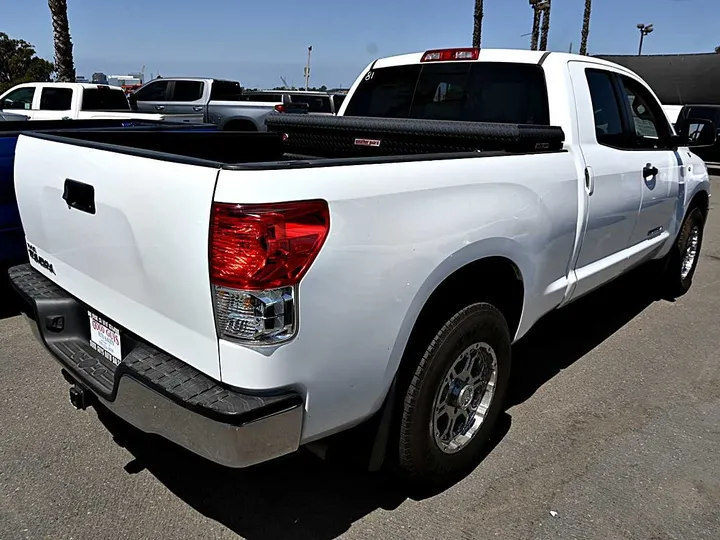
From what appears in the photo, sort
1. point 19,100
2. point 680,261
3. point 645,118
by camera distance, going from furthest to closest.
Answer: point 19,100 → point 680,261 → point 645,118

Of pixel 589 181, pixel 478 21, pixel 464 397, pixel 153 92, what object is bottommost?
pixel 464 397

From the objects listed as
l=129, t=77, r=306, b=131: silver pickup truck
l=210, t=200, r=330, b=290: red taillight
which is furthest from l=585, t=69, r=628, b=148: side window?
l=129, t=77, r=306, b=131: silver pickup truck

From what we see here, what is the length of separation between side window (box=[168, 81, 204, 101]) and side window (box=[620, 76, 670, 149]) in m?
13.0

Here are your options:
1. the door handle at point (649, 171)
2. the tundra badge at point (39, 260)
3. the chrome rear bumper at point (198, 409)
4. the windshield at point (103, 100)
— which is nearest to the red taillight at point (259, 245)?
the chrome rear bumper at point (198, 409)

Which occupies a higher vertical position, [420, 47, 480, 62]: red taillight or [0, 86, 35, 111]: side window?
[420, 47, 480, 62]: red taillight

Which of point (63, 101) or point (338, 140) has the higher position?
point (338, 140)

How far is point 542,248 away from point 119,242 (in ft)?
6.34

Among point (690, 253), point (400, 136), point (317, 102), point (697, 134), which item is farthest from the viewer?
point (317, 102)

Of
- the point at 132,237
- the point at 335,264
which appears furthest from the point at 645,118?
the point at 132,237

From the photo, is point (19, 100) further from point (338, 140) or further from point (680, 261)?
point (680, 261)

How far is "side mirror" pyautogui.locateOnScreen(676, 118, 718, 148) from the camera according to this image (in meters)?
4.84

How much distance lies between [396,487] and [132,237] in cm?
160

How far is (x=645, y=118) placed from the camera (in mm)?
4742

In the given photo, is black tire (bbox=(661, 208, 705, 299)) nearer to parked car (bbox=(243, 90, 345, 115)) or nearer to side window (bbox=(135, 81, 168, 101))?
parked car (bbox=(243, 90, 345, 115))
